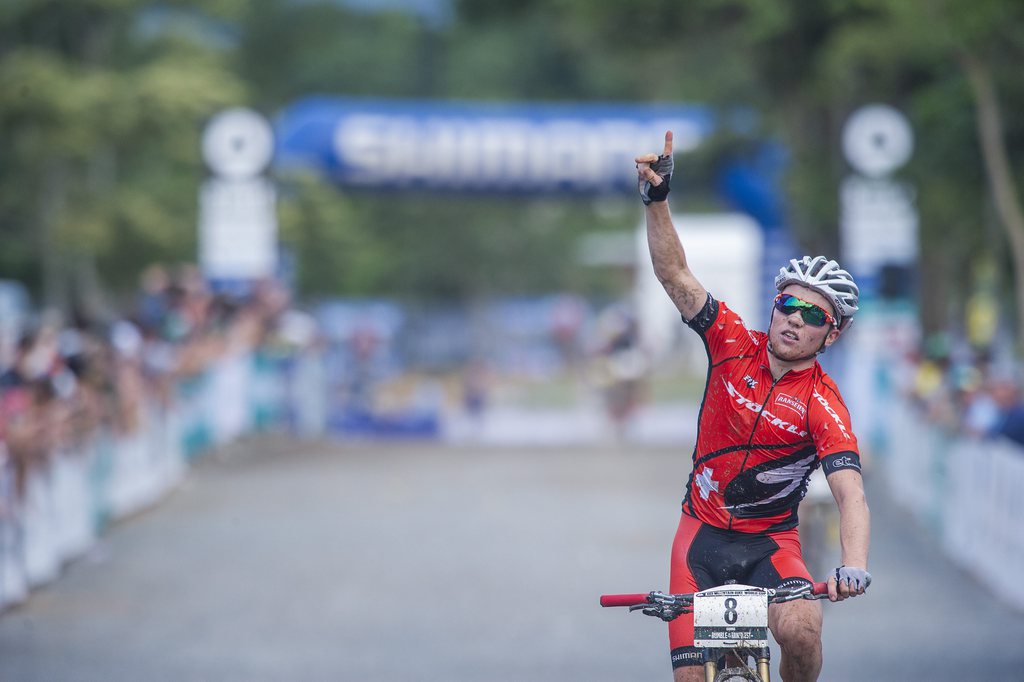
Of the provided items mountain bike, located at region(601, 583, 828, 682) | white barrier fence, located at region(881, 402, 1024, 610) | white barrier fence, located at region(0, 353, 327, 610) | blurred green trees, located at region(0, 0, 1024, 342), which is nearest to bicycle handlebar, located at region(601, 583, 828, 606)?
mountain bike, located at region(601, 583, 828, 682)

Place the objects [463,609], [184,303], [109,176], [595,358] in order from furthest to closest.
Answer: [109,176] → [595,358] → [184,303] → [463,609]

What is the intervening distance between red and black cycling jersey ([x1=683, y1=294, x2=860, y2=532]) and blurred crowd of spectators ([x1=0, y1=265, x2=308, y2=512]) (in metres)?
7.33

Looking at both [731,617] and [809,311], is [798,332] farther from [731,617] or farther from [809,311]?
[731,617]

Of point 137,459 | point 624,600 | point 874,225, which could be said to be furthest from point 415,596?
point 874,225

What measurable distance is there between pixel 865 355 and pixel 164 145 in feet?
50.0

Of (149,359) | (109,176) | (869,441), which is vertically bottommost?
(869,441)

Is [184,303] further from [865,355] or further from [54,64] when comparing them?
[54,64]

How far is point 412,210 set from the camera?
2312 inches

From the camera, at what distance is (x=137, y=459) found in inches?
737

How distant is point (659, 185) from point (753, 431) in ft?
3.05

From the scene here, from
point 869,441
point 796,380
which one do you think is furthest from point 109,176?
point 796,380

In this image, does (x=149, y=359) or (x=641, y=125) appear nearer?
(x=149, y=359)

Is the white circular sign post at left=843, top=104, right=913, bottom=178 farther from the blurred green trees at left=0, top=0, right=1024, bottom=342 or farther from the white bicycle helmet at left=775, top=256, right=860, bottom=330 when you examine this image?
the white bicycle helmet at left=775, top=256, right=860, bottom=330

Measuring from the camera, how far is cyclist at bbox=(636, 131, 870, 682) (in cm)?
598
